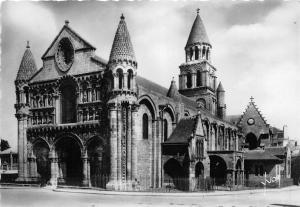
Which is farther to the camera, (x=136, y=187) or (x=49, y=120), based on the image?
(x=49, y=120)

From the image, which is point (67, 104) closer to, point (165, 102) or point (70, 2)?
point (165, 102)

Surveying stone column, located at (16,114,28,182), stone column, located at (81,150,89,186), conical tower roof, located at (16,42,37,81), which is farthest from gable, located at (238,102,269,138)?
stone column, located at (16,114,28,182)

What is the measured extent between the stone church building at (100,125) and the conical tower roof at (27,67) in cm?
10

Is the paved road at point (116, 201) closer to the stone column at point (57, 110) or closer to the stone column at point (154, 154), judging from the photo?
the stone column at point (154, 154)

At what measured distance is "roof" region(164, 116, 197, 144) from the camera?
39875mm

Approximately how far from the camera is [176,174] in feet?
129

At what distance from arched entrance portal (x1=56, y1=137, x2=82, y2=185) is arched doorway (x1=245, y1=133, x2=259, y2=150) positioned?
36.9 meters

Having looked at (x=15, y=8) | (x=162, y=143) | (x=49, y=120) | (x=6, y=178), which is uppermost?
(x=15, y=8)

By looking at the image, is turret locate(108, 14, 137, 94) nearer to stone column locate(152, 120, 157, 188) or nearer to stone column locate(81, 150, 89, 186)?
stone column locate(152, 120, 157, 188)

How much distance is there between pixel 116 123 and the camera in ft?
113

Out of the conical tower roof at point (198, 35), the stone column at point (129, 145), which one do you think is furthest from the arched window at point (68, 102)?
the conical tower roof at point (198, 35)

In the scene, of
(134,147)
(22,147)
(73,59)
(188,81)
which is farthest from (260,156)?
(22,147)

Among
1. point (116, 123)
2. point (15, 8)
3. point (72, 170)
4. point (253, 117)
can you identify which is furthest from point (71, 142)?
point (253, 117)

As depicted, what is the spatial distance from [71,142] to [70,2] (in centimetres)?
1927
